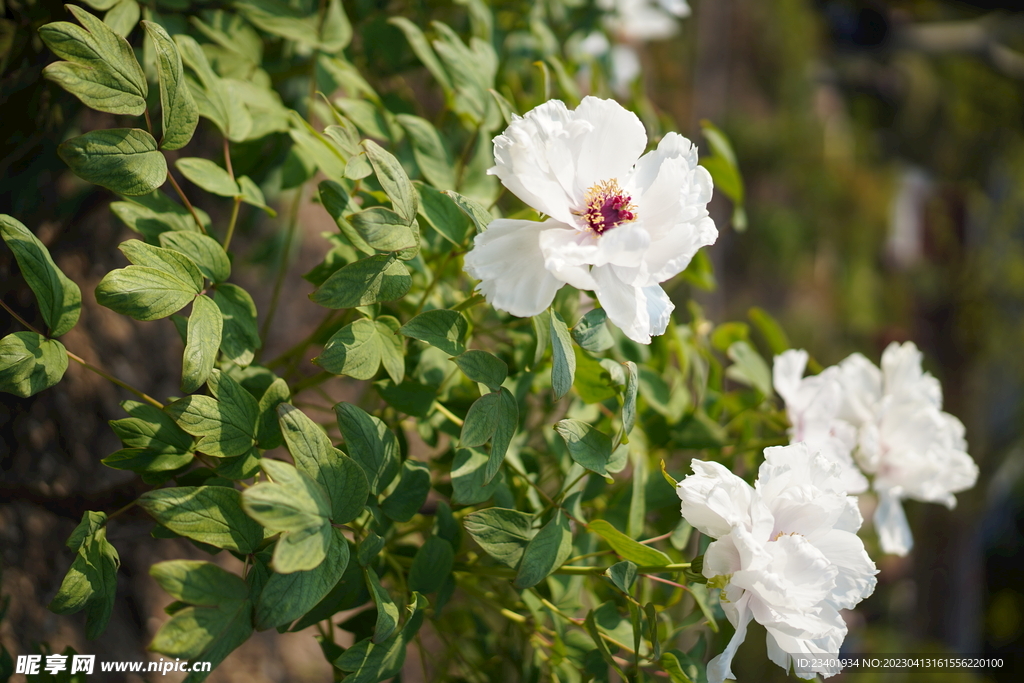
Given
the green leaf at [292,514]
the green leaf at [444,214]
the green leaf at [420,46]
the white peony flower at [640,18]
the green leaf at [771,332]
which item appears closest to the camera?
the green leaf at [292,514]

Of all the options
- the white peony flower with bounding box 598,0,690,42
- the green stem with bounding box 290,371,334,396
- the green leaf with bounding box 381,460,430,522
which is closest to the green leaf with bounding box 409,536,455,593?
the green leaf with bounding box 381,460,430,522

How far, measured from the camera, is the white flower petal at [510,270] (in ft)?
1.13

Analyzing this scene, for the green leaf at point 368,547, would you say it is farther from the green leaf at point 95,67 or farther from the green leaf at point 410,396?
the green leaf at point 95,67

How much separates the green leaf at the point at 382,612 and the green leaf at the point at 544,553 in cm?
7

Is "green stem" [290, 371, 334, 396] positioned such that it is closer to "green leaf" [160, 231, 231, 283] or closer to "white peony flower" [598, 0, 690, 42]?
"green leaf" [160, 231, 231, 283]

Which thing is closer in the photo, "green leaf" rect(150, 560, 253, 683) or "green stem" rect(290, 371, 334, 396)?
"green leaf" rect(150, 560, 253, 683)

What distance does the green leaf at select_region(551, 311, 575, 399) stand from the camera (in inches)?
12.6

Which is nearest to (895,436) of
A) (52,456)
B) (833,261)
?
(52,456)

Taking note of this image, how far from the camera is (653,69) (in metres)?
1.85

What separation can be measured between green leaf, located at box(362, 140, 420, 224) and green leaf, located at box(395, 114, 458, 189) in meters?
0.12

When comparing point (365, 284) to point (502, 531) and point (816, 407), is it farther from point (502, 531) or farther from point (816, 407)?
point (816, 407)

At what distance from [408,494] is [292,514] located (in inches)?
4.0

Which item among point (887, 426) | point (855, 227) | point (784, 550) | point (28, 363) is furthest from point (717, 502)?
point (855, 227)

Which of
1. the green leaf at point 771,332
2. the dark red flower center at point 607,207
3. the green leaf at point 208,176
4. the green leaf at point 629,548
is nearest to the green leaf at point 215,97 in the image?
the green leaf at point 208,176
